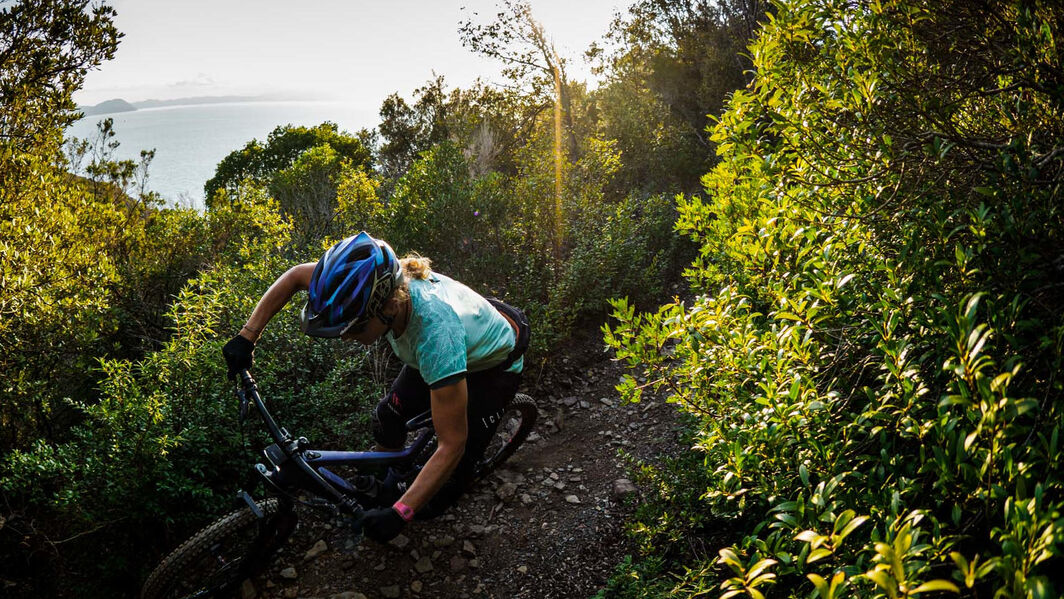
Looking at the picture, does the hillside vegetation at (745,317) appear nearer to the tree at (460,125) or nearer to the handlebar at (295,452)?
the handlebar at (295,452)

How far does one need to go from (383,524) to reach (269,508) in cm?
129

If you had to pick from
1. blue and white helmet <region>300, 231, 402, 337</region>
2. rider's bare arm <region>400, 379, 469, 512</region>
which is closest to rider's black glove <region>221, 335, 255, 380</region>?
blue and white helmet <region>300, 231, 402, 337</region>

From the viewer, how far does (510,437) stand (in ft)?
17.2

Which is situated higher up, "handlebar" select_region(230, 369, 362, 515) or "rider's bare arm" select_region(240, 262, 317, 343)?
"rider's bare arm" select_region(240, 262, 317, 343)

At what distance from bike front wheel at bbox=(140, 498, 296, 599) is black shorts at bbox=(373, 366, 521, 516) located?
2.82 feet

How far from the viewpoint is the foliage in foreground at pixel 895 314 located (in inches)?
62.5

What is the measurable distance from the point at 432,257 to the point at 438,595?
14.9 feet

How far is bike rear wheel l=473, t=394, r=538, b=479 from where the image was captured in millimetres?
4832

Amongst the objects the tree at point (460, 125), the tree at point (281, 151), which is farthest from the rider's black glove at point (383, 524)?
the tree at point (281, 151)

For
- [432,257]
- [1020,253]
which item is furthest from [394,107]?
[1020,253]

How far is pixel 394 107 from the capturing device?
798 inches

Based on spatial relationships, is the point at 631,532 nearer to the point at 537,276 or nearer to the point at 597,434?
the point at 597,434

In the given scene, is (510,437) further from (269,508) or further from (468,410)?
(269,508)

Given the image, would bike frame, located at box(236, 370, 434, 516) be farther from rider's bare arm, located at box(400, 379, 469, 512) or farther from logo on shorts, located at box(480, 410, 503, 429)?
logo on shorts, located at box(480, 410, 503, 429)
